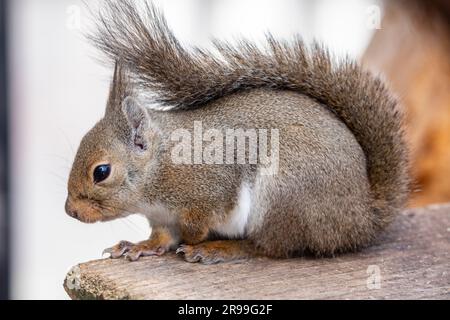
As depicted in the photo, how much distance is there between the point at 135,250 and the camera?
1.62 meters

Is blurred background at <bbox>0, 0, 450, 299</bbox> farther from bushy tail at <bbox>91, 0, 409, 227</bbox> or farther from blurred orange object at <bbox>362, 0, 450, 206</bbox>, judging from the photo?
bushy tail at <bbox>91, 0, 409, 227</bbox>

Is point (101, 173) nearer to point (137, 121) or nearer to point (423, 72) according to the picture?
point (137, 121)

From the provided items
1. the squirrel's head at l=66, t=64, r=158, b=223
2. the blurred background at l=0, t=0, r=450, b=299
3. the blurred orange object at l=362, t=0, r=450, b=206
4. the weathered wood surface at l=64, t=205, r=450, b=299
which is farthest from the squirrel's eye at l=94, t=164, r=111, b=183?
the blurred orange object at l=362, t=0, r=450, b=206

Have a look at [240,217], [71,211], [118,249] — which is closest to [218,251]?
[240,217]

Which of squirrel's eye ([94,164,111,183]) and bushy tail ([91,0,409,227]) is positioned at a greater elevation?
bushy tail ([91,0,409,227])

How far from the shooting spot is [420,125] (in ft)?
7.58

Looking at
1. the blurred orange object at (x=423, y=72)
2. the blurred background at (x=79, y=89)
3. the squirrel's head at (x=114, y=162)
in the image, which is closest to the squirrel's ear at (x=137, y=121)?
the squirrel's head at (x=114, y=162)

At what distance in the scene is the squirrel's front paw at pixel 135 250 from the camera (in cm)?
159

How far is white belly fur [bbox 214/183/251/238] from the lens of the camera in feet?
5.09

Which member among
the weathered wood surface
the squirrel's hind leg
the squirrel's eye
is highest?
the squirrel's eye

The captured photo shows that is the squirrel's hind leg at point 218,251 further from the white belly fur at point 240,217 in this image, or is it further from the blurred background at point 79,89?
the blurred background at point 79,89

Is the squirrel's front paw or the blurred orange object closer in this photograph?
the squirrel's front paw

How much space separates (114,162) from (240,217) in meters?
0.29

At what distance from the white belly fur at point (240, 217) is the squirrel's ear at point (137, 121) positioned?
0.74 ft
